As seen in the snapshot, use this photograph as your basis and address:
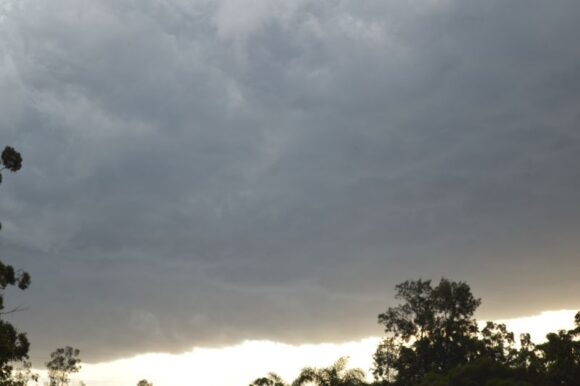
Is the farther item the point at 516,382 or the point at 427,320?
the point at 427,320

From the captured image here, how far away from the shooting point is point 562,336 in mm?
67562

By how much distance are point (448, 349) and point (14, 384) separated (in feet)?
186

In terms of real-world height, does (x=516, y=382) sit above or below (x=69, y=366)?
below

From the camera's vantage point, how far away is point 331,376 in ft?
249

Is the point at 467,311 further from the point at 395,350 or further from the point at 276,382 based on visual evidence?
the point at 276,382

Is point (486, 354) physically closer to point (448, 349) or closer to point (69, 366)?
point (448, 349)

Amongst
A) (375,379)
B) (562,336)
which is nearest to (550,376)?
(562,336)

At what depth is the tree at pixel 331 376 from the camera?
7525 cm

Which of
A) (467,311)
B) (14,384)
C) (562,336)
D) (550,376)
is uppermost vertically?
(467,311)

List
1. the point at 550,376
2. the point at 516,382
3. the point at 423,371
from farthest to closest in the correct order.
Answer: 1. the point at 423,371
2. the point at 550,376
3. the point at 516,382

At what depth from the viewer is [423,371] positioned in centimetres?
8431

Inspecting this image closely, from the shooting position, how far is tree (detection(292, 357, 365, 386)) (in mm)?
75250

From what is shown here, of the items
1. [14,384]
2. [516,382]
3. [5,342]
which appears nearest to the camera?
[5,342]

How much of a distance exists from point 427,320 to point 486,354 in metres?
9.43
